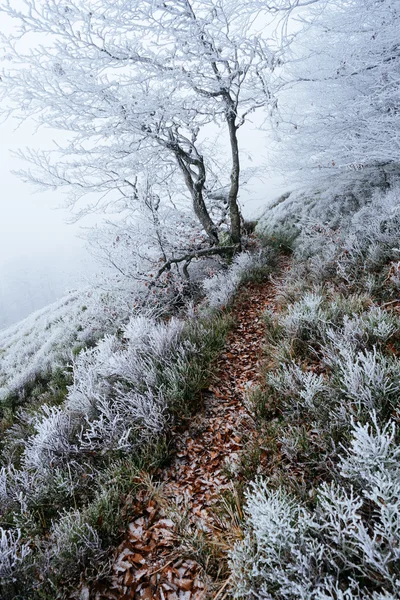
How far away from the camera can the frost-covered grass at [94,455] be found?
7.23 ft

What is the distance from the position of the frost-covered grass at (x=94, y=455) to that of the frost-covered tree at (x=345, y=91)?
415 centimetres

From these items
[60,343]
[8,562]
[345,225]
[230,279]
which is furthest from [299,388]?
[60,343]

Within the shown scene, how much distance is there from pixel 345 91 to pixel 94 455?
26.7ft

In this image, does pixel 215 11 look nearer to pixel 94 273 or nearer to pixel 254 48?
pixel 254 48

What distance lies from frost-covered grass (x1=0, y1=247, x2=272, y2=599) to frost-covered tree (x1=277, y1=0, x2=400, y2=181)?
13.6ft

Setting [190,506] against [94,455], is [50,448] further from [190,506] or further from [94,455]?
[190,506]

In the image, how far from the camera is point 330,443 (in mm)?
2375

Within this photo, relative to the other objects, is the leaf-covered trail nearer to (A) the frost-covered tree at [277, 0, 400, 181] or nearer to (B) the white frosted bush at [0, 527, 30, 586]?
(B) the white frosted bush at [0, 527, 30, 586]

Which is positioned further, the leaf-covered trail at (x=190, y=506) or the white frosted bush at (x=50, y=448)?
the white frosted bush at (x=50, y=448)

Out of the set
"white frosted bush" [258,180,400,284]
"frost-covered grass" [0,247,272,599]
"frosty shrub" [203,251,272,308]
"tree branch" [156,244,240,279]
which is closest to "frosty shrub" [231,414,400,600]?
"frost-covered grass" [0,247,272,599]

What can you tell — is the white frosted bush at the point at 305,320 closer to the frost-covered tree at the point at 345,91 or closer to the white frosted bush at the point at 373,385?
the white frosted bush at the point at 373,385

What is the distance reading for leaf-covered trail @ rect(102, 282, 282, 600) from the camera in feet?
6.82

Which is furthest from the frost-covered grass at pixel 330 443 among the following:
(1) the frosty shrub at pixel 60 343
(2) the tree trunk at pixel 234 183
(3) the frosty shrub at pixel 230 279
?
(1) the frosty shrub at pixel 60 343

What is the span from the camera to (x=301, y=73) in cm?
677
